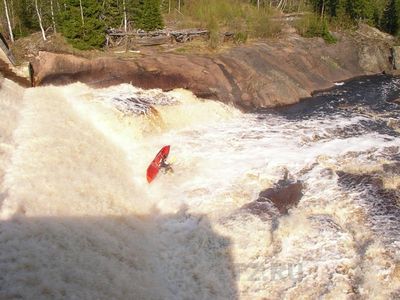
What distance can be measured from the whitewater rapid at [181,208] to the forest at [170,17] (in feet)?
24.3

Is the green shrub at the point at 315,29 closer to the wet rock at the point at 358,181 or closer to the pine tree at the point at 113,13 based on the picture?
the pine tree at the point at 113,13

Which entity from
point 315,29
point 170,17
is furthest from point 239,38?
point 170,17

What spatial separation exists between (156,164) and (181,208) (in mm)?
2546

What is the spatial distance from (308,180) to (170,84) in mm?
10187

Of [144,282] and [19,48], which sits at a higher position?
[19,48]

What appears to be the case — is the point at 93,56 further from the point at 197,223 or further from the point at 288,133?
the point at 197,223

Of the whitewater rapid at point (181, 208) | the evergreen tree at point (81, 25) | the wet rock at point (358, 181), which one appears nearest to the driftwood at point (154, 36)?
the evergreen tree at point (81, 25)

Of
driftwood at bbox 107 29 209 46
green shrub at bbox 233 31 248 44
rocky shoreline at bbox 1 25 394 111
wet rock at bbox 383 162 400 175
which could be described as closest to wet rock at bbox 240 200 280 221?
wet rock at bbox 383 162 400 175

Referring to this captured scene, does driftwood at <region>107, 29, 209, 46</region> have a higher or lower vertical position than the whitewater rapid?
higher

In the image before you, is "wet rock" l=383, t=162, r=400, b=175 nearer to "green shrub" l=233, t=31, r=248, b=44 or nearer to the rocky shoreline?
the rocky shoreline

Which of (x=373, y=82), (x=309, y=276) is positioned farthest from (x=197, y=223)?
(x=373, y=82)

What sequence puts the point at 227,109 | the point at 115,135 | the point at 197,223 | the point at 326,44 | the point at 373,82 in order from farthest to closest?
the point at 326,44, the point at 373,82, the point at 227,109, the point at 115,135, the point at 197,223

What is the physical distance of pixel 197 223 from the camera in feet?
39.5

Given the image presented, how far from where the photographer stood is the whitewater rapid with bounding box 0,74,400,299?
960 centimetres
